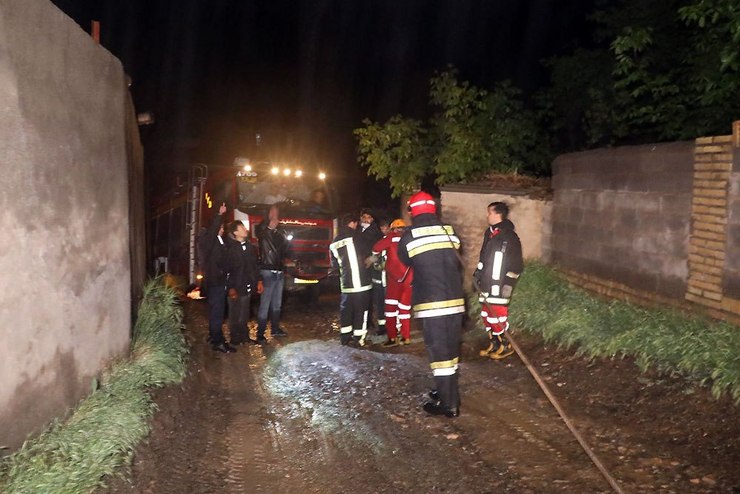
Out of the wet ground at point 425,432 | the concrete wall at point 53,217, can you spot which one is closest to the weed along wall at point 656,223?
the wet ground at point 425,432

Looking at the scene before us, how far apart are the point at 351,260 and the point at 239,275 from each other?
141 cm

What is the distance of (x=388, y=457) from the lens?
5488 millimetres

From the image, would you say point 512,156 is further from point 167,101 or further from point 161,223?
point 167,101

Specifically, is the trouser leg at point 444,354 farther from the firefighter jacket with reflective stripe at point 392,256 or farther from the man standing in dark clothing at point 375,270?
the man standing in dark clothing at point 375,270

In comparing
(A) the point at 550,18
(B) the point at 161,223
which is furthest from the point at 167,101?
(A) the point at 550,18

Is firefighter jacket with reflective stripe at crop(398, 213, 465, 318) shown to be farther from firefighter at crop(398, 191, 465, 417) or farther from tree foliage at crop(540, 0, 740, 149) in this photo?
tree foliage at crop(540, 0, 740, 149)

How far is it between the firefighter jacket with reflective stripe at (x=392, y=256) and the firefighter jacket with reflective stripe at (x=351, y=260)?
303 millimetres

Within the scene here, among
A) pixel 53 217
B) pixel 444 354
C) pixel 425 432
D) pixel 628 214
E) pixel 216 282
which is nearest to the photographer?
pixel 53 217

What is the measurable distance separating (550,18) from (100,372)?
1509cm

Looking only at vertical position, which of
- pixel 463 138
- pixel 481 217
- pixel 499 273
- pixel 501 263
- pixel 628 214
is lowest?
pixel 499 273

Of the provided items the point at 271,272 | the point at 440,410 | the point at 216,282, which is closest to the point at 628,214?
the point at 440,410

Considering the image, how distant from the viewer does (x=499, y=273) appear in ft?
26.7

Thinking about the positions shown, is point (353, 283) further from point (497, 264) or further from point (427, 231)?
point (427, 231)

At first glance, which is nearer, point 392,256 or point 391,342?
point 392,256
